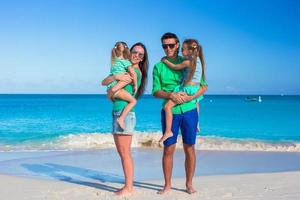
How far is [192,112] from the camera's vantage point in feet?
15.9

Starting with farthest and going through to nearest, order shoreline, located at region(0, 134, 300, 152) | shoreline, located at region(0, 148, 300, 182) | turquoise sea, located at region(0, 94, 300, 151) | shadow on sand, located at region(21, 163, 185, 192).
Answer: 1. turquoise sea, located at region(0, 94, 300, 151)
2. shoreline, located at region(0, 134, 300, 152)
3. shoreline, located at region(0, 148, 300, 182)
4. shadow on sand, located at region(21, 163, 185, 192)

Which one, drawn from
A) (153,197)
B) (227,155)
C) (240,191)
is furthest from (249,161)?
(153,197)

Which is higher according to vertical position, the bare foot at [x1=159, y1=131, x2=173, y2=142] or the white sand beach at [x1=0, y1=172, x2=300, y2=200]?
the bare foot at [x1=159, y1=131, x2=173, y2=142]

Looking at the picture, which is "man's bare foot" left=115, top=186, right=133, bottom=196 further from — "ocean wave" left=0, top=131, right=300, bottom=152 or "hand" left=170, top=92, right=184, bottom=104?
"ocean wave" left=0, top=131, right=300, bottom=152

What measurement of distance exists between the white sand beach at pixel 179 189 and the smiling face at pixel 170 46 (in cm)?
164

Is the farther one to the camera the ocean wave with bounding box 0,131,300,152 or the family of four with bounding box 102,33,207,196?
the ocean wave with bounding box 0,131,300,152

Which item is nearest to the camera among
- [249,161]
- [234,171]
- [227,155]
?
[234,171]

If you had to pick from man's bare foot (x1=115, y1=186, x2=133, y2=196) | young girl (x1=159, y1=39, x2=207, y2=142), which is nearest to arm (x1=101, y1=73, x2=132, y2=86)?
young girl (x1=159, y1=39, x2=207, y2=142)

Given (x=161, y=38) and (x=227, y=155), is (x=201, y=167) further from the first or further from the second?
(x=161, y=38)

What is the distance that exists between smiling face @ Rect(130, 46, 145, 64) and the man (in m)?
0.22

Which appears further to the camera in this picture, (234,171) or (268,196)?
(234,171)

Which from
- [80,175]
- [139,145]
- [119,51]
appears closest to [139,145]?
[139,145]

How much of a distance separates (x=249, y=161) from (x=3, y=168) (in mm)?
4887

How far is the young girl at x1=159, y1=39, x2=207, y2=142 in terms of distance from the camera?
468 centimetres
